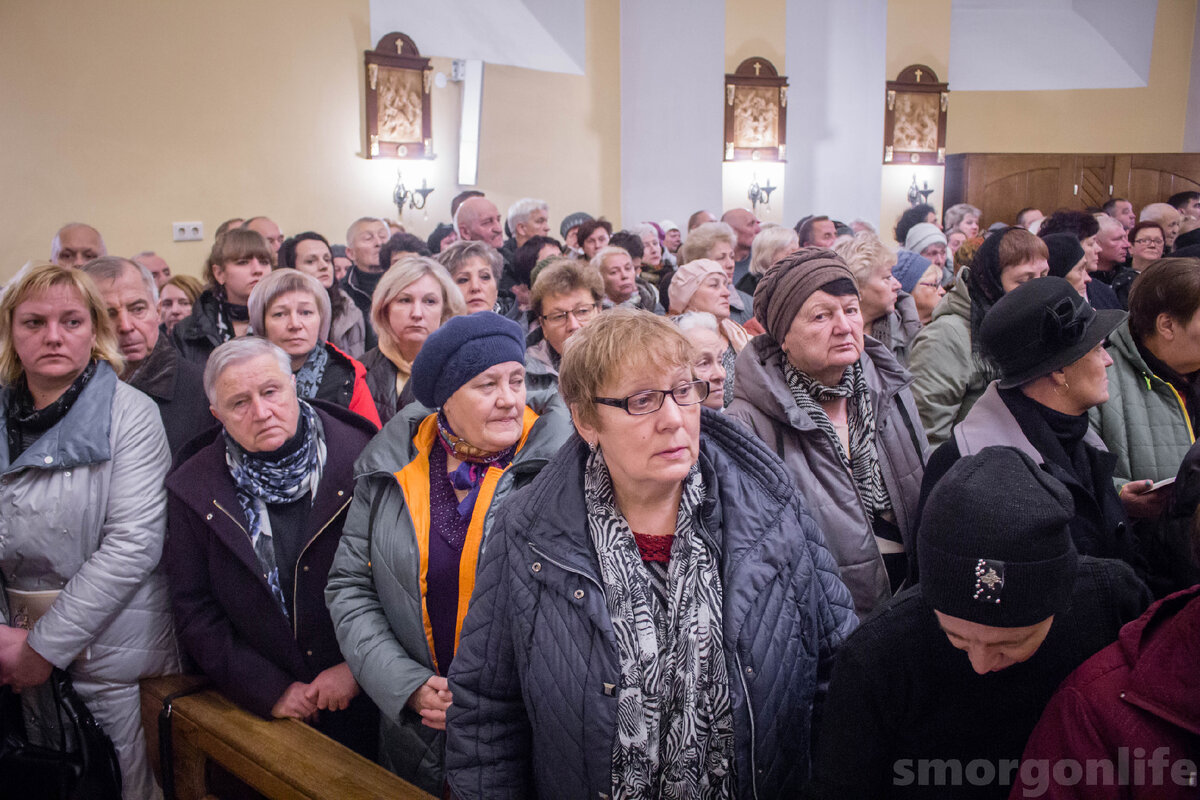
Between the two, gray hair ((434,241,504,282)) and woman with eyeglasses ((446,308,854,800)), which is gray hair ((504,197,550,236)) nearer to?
gray hair ((434,241,504,282))

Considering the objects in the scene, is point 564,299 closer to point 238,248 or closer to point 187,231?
point 238,248

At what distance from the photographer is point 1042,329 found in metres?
2.06

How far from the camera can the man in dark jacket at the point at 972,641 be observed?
1302 millimetres

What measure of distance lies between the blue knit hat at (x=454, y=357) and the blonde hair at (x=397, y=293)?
3.81ft

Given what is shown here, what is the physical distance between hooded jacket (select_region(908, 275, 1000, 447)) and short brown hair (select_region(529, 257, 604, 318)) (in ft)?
3.91

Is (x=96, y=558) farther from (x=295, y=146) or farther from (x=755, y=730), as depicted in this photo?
(x=295, y=146)

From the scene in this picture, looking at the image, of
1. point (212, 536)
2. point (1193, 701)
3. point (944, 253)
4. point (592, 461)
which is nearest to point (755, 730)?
point (592, 461)

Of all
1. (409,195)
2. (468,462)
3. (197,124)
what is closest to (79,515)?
(468,462)

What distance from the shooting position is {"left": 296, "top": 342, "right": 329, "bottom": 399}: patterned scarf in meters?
3.17

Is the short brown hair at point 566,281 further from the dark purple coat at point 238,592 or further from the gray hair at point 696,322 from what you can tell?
the dark purple coat at point 238,592

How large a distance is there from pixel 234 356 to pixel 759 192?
30.8ft

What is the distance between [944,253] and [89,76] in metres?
6.33

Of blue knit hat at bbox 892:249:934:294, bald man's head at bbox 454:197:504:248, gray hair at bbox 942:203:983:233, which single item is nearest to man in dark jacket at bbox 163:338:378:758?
blue knit hat at bbox 892:249:934:294

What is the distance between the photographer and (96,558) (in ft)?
7.88
